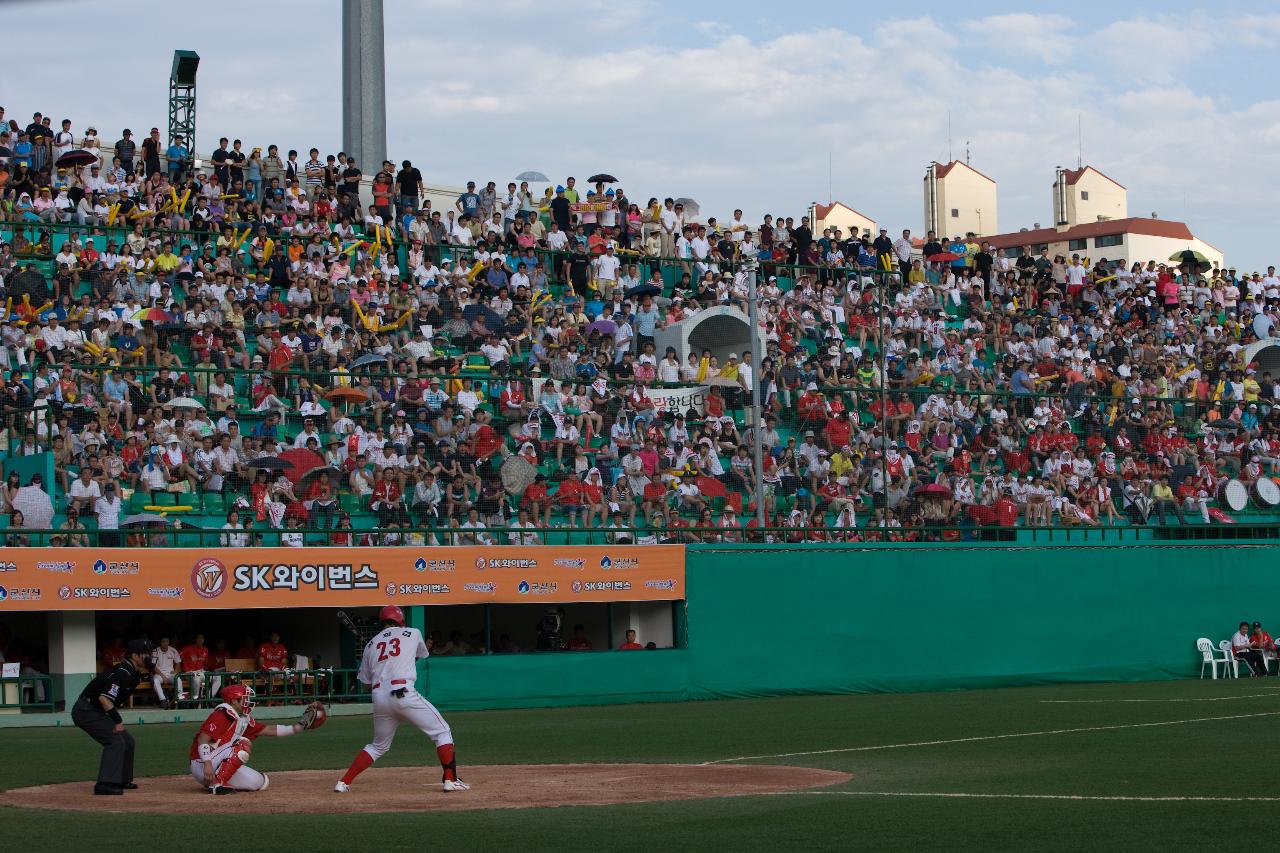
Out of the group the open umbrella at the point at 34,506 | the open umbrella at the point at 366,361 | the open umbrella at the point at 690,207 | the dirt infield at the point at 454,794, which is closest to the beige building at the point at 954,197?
the open umbrella at the point at 690,207

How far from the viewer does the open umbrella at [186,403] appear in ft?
79.3

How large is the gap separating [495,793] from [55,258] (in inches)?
704

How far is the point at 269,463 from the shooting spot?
24.1m

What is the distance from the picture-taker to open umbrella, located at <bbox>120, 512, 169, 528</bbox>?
77.0ft

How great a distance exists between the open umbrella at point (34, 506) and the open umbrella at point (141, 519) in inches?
39.3

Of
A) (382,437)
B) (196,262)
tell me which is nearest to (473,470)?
(382,437)

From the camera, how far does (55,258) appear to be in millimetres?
27578

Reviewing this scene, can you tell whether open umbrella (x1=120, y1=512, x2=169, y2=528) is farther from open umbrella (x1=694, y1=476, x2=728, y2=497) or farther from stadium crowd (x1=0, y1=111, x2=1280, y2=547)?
open umbrella (x1=694, y1=476, x2=728, y2=497)

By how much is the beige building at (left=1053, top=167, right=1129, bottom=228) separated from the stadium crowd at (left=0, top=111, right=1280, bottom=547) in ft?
231

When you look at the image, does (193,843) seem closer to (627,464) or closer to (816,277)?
(627,464)

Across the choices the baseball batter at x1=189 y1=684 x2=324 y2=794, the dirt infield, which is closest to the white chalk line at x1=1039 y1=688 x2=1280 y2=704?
the dirt infield

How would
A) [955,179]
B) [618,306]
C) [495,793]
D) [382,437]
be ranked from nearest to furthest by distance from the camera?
[495,793], [382,437], [618,306], [955,179]

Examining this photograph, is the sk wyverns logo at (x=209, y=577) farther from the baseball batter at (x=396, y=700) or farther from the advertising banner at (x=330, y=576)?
the baseball batter at (x=396, y=700)

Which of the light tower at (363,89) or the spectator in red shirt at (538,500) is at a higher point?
the light tower at (363,89)
